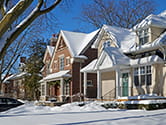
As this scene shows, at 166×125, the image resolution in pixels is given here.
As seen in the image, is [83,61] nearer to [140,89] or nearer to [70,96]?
[70,96]

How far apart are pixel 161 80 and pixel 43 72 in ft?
67.5

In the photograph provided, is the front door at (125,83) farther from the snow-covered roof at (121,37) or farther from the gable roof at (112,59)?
the snow-covered roof at (121,37)

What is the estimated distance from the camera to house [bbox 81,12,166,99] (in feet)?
58.1

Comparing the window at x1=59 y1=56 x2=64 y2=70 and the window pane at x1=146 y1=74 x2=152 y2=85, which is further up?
the window at x1=59 y1=56 x2=64 y2=70

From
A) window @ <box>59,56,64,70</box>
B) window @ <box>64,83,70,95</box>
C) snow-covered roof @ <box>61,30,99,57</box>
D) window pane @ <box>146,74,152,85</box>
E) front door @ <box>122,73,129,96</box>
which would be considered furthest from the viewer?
window @ <box>59,56,64,70</box>

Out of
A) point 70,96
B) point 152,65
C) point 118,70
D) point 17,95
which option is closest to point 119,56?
point 118,70

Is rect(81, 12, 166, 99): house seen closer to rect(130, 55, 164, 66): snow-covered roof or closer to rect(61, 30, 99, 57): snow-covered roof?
rect(130, 55, 164, 66): snow-covered roof

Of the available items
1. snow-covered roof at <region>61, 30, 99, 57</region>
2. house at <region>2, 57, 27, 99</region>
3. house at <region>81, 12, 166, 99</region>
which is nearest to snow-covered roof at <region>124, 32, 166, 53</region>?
house at <region>81, 12, 166, 99</region>

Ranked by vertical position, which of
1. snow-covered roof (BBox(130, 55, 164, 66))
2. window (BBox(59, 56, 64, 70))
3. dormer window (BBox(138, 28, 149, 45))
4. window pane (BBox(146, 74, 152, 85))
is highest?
dormer window (BBox(138, 28, 149, 45))

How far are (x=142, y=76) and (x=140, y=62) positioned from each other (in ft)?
4.04

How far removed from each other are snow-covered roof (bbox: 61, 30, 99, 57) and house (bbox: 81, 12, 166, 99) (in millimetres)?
4734

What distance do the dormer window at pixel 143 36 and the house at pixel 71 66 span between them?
7.71 meters

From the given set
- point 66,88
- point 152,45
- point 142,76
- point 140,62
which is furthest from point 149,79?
point 66,88

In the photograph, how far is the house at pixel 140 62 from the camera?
17.7 metres
